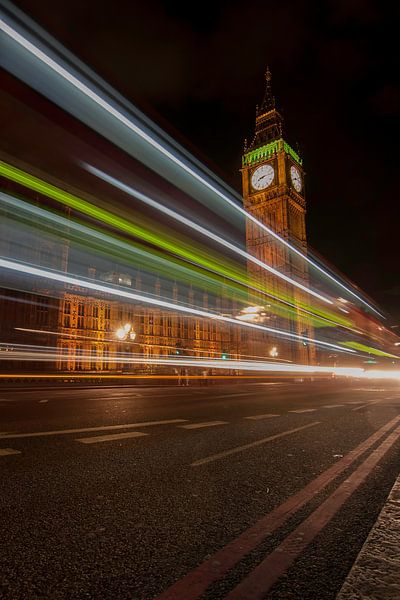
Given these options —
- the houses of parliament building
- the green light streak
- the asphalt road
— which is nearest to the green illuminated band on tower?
the houses of parliament building

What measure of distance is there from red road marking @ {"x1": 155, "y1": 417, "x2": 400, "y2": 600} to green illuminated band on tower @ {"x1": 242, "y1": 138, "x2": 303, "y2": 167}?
97.3 m

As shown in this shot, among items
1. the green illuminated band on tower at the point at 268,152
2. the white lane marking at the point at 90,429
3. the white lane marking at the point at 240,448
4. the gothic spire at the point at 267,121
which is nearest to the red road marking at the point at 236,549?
the white lane marking at the point at 240,448

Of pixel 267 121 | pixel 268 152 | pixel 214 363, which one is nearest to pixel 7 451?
pixel 214 363

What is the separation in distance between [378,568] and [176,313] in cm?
7797

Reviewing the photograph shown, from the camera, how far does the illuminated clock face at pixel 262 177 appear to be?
9288cm

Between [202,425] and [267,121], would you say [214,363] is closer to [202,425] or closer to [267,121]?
[202,425]

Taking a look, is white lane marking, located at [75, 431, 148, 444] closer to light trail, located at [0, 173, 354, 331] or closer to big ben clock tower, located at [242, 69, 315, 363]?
light trail, located at [0, 173, 354, 331]

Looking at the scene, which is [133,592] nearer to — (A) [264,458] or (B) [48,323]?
(A) [264,458]

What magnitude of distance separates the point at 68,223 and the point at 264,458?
18.9 metres

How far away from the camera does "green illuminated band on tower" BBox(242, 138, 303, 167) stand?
302 feet

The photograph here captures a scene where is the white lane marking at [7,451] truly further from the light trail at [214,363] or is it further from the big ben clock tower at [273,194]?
the big ben clock tower at [273,194]

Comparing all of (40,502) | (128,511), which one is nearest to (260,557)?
(128,511)

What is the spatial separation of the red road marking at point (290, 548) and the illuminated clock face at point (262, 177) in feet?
314

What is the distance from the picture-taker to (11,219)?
2800 cm
